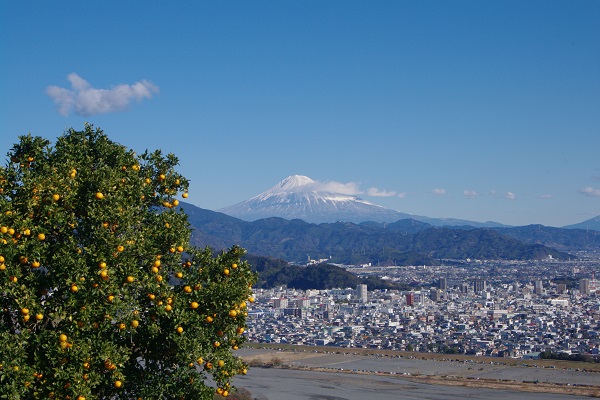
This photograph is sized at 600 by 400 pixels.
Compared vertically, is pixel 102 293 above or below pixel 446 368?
above

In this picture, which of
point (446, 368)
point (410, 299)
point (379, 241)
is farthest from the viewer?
point (379, 241)

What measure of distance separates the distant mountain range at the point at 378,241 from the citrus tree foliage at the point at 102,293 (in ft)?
361

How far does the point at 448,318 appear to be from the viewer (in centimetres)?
4809

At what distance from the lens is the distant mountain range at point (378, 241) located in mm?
127125

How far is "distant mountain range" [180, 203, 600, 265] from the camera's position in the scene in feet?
417

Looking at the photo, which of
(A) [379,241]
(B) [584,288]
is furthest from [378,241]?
(B) [584,288]

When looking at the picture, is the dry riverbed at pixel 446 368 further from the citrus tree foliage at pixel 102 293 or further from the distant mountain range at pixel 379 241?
the distant mountain range at pixel 379 241

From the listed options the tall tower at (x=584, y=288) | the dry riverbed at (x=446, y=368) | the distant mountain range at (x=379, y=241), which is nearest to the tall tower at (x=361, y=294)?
the tall tower at (x=584, y=288)

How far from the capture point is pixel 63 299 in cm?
545

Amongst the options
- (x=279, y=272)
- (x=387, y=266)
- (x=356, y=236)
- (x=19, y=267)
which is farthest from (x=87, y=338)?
(x=356, y=236)

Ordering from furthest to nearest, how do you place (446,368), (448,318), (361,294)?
(361,294), (448,318), (446,368)

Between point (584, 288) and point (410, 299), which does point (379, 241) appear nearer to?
point (584, 288)

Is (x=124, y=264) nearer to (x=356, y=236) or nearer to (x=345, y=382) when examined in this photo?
(x=345, y=382)

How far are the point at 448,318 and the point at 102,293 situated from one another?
147ft
